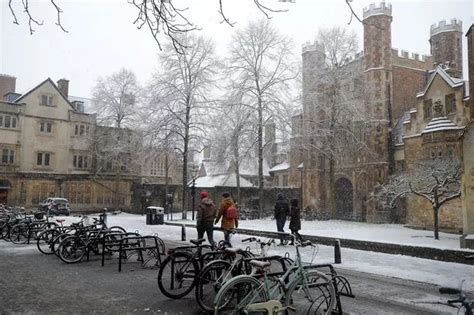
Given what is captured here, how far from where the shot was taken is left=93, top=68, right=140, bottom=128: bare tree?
4450cm

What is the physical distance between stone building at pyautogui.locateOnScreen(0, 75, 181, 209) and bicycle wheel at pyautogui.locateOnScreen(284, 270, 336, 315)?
33312 millimetres

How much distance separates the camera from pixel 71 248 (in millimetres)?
12109

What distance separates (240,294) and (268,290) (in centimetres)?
43

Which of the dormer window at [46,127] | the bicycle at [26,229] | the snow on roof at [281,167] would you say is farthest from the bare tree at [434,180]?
the dormer window at [46,127]

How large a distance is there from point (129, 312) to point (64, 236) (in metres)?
6.93

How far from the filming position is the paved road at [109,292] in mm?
7215

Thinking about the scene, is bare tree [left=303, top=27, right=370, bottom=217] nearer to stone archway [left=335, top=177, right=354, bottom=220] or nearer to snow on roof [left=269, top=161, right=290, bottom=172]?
stone archway [left=335, top=177, right=354, bottom=220]

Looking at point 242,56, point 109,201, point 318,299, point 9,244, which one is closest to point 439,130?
point 242,56

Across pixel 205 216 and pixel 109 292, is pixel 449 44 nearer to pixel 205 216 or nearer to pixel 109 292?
pixel 205 216

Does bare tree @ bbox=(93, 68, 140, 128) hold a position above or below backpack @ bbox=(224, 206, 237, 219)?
above

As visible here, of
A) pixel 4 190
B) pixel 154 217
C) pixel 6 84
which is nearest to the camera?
pixel 154 217

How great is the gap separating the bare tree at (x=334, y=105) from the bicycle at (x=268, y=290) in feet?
84.9

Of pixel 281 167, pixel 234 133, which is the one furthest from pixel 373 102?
pixel 281 167

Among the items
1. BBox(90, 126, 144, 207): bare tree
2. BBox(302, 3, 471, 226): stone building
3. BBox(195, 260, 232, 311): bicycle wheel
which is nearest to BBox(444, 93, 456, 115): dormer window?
BBox(302, 3, 471, 226): stone building
